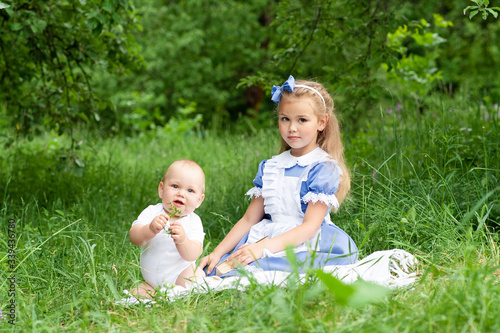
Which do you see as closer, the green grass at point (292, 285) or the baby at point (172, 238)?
the green grass at point (292, 285)

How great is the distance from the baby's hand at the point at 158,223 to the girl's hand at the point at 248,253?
1.56ft

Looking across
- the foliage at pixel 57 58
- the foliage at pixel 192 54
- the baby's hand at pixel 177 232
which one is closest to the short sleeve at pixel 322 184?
the baby's hand at pixel 177 232

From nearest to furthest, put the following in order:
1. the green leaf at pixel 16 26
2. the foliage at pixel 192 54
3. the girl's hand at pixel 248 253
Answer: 1. the girl's hand at pixel 248 253
2. the green leaf at pixel 16 26
3. the foliage at pixel 192 54

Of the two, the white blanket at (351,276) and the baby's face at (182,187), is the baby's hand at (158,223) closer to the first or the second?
the baby's face at (182,187)

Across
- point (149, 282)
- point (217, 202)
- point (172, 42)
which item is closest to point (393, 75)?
point (217, 202)

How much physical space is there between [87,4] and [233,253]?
7.74 feet

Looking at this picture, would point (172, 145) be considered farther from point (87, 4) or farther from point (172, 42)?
point (172, 42)

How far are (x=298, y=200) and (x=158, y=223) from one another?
819 mm

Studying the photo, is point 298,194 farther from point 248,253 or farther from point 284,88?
point 284,88

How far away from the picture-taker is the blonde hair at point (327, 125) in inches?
114

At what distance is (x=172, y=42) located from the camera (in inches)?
470

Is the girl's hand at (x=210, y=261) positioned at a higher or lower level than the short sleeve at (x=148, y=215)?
lower

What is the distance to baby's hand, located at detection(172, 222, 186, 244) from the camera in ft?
8.08

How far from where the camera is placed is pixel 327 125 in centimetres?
301
